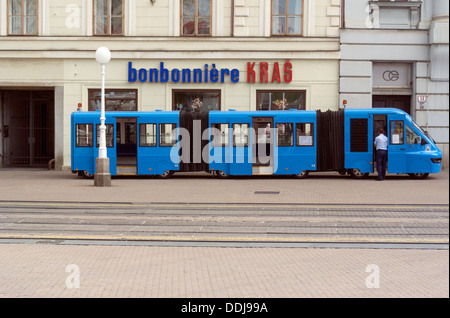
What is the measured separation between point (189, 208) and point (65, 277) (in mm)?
6833

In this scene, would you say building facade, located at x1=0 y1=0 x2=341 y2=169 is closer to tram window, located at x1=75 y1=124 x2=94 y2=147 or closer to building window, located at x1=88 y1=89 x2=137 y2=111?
building window, located at x1=88 y1=89 x2=137 y2=111

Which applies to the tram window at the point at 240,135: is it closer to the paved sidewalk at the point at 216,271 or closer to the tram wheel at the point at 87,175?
the tram wheel at the point at 87,175

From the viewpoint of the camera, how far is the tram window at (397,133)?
21266mm

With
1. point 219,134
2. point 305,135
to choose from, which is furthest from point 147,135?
point 305,135

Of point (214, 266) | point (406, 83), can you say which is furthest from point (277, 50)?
point (214, 266)

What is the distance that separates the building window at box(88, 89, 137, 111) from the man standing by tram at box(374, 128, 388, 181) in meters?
10.8

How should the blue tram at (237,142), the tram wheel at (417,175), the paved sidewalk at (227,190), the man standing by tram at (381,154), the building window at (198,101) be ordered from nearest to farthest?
the paved sidewalk at (227,190) < the man standing by tram at (381,154) < the tram wheel at (417,175) < the blue tram at (237,142) < the building window at (198,101)

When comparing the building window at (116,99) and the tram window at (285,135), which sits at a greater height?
the building window at (116,99)

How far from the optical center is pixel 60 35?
26016mm

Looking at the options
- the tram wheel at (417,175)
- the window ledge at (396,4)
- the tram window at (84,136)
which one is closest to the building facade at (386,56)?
the window ledge at (396,4)

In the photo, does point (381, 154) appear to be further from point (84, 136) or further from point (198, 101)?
point (84, 136)

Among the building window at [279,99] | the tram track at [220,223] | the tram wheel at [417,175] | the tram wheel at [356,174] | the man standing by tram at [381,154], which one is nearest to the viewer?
the tram track at [220,223]

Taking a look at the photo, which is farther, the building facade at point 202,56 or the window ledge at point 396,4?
the building facade at point 202,56

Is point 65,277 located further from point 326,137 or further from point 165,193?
point 326,137
